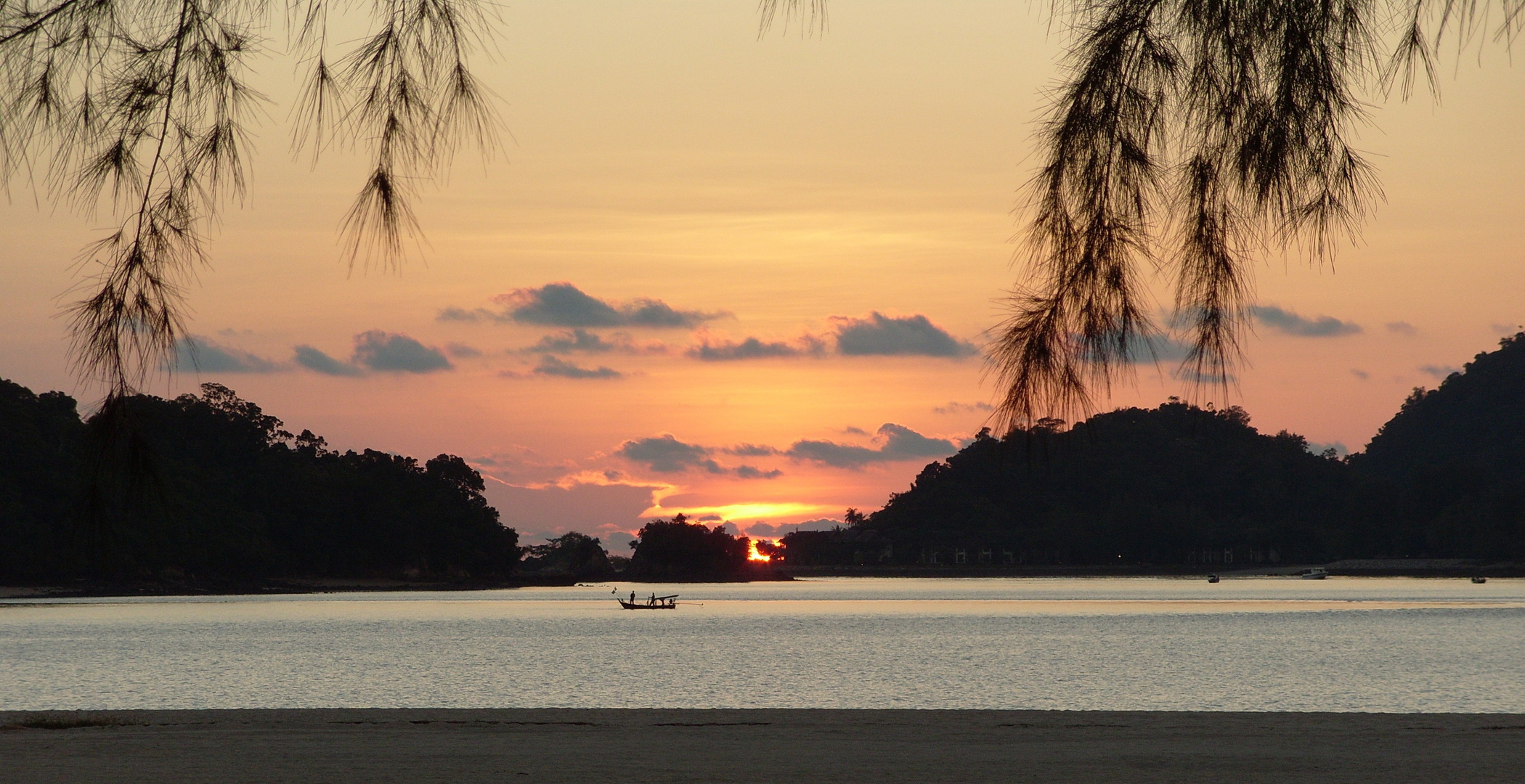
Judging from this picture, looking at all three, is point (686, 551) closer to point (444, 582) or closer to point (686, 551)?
point (686, 551)

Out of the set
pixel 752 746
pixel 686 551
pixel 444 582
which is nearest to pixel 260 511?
pixel 444 582

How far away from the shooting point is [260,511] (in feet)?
418

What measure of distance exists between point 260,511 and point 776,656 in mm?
82785

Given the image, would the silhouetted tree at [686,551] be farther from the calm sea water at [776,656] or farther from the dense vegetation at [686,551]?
the calm sea water at [776,656]

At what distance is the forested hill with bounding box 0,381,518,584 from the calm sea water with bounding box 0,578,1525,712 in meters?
5.41

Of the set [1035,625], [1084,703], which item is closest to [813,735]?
[1084,703]

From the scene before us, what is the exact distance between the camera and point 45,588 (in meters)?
115

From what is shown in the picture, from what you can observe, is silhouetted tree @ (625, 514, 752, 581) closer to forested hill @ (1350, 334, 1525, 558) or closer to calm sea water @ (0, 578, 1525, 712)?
calm sea water @ (0, 578, 1525, 712)

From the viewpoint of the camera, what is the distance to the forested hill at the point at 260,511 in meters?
94.4

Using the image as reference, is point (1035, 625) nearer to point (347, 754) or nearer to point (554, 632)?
point (554, 632)

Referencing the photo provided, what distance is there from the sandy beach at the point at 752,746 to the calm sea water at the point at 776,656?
738 inches

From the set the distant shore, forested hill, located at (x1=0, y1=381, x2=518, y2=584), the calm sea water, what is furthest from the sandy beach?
the distant shore

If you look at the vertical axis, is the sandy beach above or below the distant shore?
below

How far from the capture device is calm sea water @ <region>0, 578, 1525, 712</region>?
1533 inches
